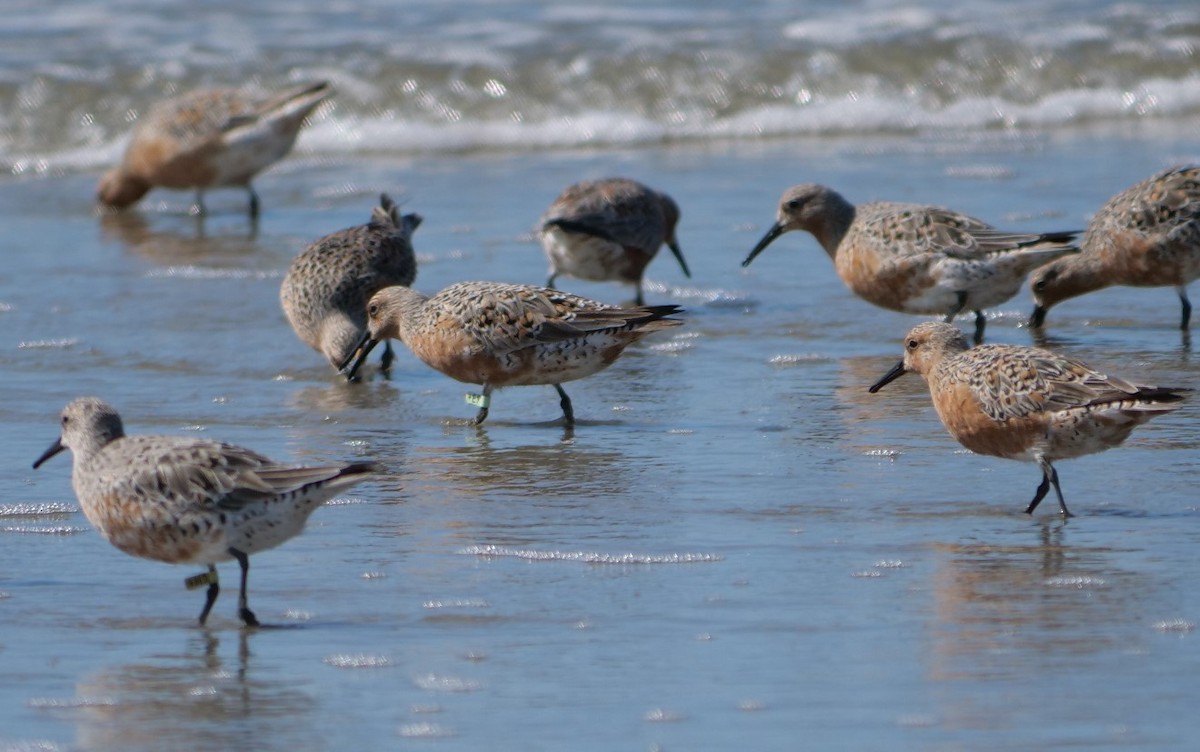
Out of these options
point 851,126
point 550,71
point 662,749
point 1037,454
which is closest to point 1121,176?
point 851,126

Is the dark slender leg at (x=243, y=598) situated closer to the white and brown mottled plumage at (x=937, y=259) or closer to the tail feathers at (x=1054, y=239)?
the white and brown mottled plumage at (x=937, y=259)

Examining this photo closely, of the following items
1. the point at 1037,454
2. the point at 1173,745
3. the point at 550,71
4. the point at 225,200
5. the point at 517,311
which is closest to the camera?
the point at 1173,745

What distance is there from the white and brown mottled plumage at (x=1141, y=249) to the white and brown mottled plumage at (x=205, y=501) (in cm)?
617

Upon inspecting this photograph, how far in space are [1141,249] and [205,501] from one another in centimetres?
670

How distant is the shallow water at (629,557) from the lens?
18.1ft

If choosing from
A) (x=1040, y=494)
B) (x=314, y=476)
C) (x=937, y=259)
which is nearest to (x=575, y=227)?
(x=937, y=259)

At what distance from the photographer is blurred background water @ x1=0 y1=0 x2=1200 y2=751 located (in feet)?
18.5

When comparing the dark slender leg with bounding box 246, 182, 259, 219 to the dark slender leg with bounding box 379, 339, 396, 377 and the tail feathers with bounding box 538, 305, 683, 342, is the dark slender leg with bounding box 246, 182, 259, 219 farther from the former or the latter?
the tail feathers with bounding box 538, 305, 683, 342

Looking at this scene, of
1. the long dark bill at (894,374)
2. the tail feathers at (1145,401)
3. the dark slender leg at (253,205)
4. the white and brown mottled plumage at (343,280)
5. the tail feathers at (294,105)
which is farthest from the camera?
the tail feathers at (294,105)

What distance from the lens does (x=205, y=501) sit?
249 inches

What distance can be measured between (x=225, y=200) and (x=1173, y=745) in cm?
1338

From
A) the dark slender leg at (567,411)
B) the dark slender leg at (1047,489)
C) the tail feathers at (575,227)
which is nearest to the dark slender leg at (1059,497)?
the dark slender leg at (1047,489)

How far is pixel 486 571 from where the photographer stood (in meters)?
6.90

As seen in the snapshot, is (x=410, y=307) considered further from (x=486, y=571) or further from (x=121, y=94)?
(x=121, y=94)
